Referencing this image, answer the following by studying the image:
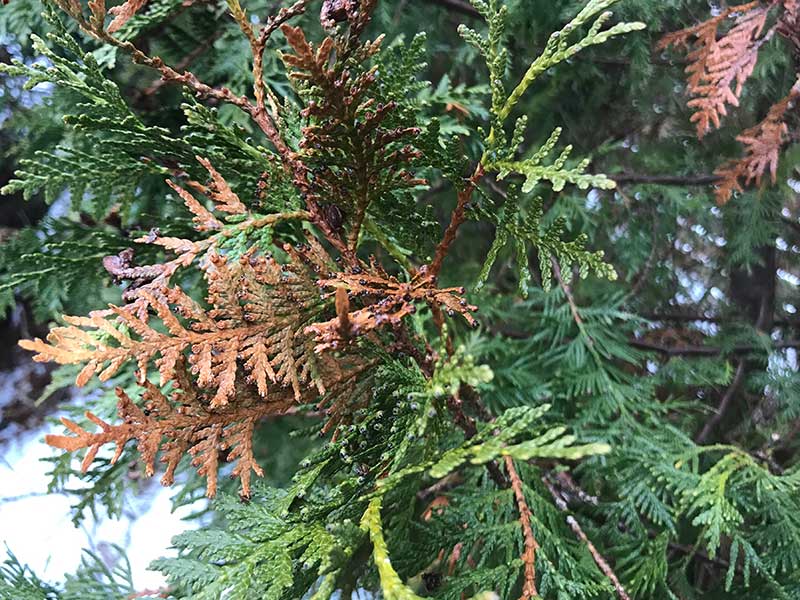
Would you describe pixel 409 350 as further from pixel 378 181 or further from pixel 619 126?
pixel 619 126

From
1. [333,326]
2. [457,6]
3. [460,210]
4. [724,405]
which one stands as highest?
[457,6]

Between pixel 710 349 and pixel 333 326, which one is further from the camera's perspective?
pixel 710 349

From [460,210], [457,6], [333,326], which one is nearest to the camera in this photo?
[333,326]

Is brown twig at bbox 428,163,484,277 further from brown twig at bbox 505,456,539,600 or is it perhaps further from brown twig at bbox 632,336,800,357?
brown twig at bbox 632,336,800,357

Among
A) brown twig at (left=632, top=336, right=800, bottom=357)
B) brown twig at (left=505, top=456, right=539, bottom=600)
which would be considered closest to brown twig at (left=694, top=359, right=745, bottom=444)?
brown twig at (left=632, top=336, right=800, bottom=357)

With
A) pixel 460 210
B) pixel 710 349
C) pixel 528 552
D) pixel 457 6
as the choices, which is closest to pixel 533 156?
pixel 460 210

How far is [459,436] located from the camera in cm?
Answer: 116

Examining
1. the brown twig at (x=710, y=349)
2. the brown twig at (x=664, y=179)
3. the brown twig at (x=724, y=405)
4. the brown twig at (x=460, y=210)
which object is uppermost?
the brown twig at (x=664, y=179)

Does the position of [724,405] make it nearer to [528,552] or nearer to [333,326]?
[528,552]

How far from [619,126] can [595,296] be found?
2.02ft

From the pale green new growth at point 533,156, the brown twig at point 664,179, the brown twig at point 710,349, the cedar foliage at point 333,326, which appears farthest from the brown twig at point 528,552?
the brown twig at point 664,179

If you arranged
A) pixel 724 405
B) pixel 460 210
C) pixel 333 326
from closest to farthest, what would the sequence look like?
1. pixel 333 326
2. pixel 460 210
3. pixel 724 405

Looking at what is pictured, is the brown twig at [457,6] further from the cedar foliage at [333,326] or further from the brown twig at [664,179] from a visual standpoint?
the brown twig at [664,179]

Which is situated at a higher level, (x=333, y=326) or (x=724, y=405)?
(x=333, y=326)
